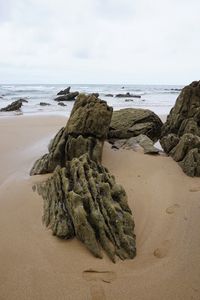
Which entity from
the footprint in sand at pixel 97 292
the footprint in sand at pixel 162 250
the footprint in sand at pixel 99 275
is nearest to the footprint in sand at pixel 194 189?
the footprint in sand at pixel 162 250

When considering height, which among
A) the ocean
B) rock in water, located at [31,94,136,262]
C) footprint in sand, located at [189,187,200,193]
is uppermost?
rock in water, located at [31,94,136,262]

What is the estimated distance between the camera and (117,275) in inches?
129

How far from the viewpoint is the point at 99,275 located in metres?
3.29

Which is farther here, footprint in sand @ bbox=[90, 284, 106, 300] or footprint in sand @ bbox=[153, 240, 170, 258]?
footprint in sand @ bbox=[153, 240, 170, 258]

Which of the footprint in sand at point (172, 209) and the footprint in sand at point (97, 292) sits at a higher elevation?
the footprint in sand at point (172, 209)

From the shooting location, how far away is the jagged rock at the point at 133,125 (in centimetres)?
888

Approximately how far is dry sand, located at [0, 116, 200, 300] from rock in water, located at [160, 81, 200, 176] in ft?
1.11

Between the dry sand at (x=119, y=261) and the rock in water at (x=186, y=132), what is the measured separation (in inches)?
13.3

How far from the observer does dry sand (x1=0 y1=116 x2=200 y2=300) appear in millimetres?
3117

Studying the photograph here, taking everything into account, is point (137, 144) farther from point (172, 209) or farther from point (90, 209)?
point (90, 209)

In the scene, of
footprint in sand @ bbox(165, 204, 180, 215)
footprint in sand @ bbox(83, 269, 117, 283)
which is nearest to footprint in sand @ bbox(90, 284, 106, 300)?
footprint in sand @ bbox(83, 269, 117, 283)

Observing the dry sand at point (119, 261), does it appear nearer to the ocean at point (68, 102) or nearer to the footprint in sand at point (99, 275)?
the footprint in sand at point (99, 275)

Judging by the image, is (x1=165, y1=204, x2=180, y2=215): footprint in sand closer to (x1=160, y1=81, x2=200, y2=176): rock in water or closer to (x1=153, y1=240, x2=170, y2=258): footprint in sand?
(x1=153, y1=240, x2=170, y2=258): footprint in sand

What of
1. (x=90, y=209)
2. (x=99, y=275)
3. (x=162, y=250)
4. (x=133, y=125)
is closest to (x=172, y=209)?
(x=162, y=250)
